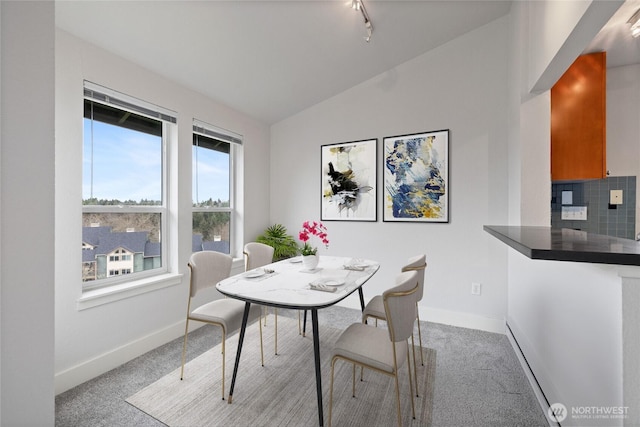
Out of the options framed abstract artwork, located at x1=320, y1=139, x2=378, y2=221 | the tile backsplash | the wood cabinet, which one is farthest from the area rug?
the tile backsplash

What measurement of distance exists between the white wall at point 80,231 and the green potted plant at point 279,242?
1139mm

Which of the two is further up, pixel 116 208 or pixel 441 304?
pixel 116 208

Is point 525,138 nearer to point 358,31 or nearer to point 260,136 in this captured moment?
point 358,31

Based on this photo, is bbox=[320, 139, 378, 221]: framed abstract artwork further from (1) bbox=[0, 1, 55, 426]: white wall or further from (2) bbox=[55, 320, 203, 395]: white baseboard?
(1) bbox=[0, 1, 55, 426]: white wall

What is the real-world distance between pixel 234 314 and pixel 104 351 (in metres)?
1.13

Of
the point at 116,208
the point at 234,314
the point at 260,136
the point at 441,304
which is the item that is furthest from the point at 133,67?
the point at 441,304

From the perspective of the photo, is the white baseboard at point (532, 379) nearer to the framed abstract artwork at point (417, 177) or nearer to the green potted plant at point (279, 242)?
the framed abstract artwork at point (417, 177)

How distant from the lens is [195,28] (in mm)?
2227

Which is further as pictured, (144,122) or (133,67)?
(144,122)

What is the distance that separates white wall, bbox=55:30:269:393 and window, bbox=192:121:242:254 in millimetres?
190

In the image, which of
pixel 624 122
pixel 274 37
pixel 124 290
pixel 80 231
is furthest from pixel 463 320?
pixel 80 231

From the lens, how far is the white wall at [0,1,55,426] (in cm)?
79

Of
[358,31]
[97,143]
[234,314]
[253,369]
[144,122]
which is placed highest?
[358,31]

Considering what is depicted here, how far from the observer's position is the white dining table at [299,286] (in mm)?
1583
